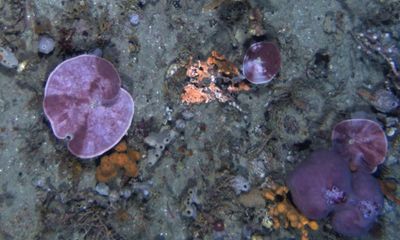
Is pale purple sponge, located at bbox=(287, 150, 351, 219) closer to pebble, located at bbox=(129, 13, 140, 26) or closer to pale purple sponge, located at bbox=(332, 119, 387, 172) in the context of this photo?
pale purple sponge, located at bbox=(332, 119, 387, 172)

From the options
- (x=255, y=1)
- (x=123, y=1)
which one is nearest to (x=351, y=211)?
(x=255, y=1)

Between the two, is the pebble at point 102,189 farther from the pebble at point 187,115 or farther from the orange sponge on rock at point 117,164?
the pebble at point 187,115

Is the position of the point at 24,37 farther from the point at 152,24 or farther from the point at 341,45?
the point at 341,45

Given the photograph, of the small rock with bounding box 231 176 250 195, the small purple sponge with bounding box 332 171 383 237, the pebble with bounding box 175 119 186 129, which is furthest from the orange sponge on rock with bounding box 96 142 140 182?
the small purple sponge with bounding box 332 171 383 237

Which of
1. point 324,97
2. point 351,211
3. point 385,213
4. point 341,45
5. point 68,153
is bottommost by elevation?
point 385,213

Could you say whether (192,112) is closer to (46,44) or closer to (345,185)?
(46,44)
